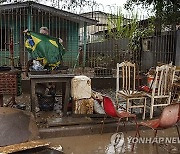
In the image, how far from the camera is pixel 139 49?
11.2m

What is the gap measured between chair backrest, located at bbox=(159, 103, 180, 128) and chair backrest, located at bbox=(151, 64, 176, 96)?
4.83ft

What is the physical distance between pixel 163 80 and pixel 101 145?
195cm

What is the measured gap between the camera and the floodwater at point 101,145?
4586 millimetres

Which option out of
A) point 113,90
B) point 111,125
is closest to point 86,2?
point 113,90

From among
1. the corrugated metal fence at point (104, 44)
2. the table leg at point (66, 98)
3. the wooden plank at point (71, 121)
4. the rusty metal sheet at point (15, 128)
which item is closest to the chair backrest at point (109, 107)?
the wooden plank at point (71, 121)

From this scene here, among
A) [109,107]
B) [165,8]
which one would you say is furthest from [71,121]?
[165,8]

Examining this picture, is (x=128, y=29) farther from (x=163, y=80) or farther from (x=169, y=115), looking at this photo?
(x=169, y=115)

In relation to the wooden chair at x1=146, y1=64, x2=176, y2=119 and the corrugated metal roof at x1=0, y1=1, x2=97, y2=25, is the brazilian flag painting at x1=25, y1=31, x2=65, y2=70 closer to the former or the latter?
the wooden chair at x1=146, y1=64, x2=176, y2=119

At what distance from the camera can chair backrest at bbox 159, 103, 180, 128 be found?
13.2 ft

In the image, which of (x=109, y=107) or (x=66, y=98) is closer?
(x=109, y=107)

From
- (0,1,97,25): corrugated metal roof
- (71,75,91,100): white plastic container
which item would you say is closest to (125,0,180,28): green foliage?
(0,1,97,25): corrugated metal roof

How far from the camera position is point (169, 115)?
4.06 meters

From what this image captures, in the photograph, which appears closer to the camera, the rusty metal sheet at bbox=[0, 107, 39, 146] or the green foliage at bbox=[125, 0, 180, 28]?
the rusty metal sheet at bbox=[0, 107, 39, 146]

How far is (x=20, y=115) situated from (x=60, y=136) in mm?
1007
